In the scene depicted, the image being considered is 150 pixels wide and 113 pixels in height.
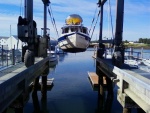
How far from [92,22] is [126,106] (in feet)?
61.0

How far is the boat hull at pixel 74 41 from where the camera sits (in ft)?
87.0

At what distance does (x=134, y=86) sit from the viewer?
28.0ft

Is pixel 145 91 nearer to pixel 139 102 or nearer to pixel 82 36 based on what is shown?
pixel 139 102

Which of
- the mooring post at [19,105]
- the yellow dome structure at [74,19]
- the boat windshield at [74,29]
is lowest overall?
the mooring post at [19,105]

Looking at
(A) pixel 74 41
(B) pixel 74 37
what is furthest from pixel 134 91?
(B) pixel 74 37

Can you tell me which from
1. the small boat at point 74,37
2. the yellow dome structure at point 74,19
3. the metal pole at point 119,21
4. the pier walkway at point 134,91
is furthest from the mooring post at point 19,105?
the yellow dome structure at point 74,19

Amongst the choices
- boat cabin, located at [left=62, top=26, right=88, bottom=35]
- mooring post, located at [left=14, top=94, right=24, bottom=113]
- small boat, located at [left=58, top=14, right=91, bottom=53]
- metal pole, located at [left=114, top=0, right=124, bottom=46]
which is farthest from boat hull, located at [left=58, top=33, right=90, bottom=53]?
mooring post, located at [left=14, top=94, right=24, bottom=113]

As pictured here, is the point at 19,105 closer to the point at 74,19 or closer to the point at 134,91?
the point at 134,91

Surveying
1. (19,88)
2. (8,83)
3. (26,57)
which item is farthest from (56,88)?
(8,83)

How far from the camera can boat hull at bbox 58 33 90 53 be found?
26.5 meters

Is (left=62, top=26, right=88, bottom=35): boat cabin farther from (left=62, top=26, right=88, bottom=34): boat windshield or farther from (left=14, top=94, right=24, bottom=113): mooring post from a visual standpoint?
(left=14, top=94, right=24, bottom=113): mooring post

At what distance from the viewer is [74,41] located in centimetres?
2650

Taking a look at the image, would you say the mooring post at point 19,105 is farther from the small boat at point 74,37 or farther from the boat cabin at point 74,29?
the boat cabin at point 74,29

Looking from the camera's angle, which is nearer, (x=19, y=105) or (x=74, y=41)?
(x=19, y=105)
